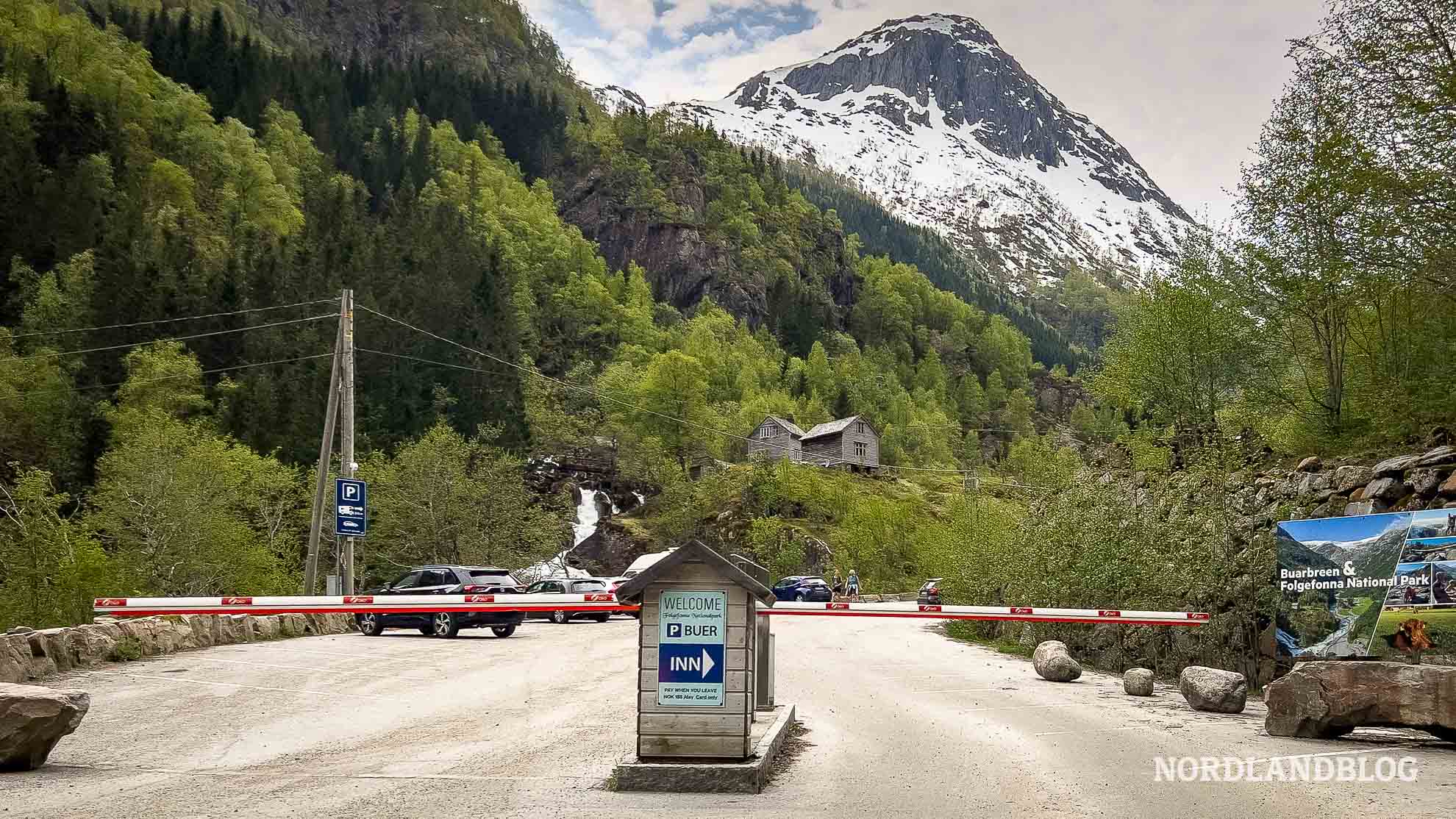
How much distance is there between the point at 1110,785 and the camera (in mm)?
8977

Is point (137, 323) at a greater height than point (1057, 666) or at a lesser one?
greater

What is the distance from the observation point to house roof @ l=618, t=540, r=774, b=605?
9000 mm

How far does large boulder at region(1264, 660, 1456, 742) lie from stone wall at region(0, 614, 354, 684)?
15.0 metres

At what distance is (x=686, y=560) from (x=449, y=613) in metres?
18.4

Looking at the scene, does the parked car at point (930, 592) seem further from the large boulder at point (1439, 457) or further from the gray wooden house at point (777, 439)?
the gray wooden house at point (777, 439)

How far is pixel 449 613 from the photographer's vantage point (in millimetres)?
25953

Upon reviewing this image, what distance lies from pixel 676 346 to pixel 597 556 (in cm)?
6548

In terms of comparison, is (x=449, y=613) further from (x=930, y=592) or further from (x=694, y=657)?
(x=930, y=592)

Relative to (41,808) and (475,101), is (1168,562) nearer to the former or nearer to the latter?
(41,808)

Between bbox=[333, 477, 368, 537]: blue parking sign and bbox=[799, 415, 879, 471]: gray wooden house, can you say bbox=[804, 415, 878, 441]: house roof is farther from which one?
bbox=[333, 477, 368, 537]: blue parking sign

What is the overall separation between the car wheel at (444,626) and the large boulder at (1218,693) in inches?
695

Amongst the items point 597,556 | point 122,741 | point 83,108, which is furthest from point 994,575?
point 83,108

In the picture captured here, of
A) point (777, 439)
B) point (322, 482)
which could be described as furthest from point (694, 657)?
point (777, 439)

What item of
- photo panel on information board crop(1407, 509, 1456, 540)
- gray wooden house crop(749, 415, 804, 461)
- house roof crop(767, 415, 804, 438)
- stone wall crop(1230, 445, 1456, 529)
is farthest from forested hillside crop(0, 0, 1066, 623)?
photo panel on information board crop(1407, 509, 1456, 540)
